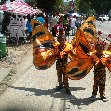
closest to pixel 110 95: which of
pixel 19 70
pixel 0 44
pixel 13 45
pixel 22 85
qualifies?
pixel 22 85

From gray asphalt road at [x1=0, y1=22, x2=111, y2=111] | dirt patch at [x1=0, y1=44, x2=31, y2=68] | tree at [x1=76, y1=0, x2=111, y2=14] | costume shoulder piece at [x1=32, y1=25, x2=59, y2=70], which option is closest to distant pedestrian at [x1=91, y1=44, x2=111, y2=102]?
gray asphalt road at [x1=0, y1=22, x2=111, y2=111]

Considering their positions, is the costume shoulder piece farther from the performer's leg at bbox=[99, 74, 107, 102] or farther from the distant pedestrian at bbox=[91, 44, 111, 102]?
the performer's leg at bbox=[99, 74, 107, 102]

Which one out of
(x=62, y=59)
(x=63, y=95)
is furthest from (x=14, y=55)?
(x=63, y=95)

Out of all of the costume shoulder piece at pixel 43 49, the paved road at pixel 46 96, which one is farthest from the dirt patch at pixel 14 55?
the costume shoulder piece at pixel 43 49

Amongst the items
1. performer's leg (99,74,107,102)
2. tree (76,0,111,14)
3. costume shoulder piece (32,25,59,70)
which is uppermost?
costume shoulder piece (32,25,59,70)

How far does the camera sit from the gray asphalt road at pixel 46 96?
9.31m

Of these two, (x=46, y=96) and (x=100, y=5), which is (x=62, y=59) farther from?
(x=100, y=5)

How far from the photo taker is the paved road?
9.31 meters

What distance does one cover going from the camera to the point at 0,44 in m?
16.2

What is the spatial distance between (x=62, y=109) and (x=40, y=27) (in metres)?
3.47

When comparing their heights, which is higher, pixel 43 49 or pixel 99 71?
pixel 43 49

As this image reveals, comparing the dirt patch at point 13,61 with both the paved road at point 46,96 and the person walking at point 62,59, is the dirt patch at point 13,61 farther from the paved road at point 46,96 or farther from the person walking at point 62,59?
the person walking at point 62,59

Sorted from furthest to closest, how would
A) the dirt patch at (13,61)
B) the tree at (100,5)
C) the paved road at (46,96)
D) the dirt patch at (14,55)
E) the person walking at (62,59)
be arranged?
the tree at (100,5)
the dirt patch at (14,55)
the dirt patch at (13,61)
the person walking at (62,59)
the paved road at (46,96)

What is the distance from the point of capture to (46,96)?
34.2 feet
